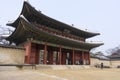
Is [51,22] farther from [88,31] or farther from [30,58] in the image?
[88,31]

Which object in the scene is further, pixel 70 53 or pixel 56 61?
pixel 70 53

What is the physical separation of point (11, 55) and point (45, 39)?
4924 mm

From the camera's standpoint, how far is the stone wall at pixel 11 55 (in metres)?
17.2

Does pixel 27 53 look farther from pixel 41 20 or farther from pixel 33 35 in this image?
pixel 41 20

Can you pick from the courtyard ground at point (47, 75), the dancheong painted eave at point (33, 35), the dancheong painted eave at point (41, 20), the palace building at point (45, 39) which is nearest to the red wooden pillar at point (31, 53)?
the palace building at point (45, 39)

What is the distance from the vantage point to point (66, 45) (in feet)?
78.4

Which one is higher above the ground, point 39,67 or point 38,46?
point 38,46

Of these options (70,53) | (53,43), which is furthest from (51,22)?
(70,53)

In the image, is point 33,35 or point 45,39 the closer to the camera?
point 33,35

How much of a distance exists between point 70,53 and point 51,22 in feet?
23.9

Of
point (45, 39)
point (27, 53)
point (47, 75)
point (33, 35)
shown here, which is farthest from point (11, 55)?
point (47, 75)

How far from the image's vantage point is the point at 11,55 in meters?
17.9

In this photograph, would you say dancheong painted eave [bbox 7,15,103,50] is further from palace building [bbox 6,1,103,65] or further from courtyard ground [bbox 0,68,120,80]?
courtyard ground [bbox 0,68,120,80]

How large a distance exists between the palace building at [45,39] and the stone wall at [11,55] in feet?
2.08
